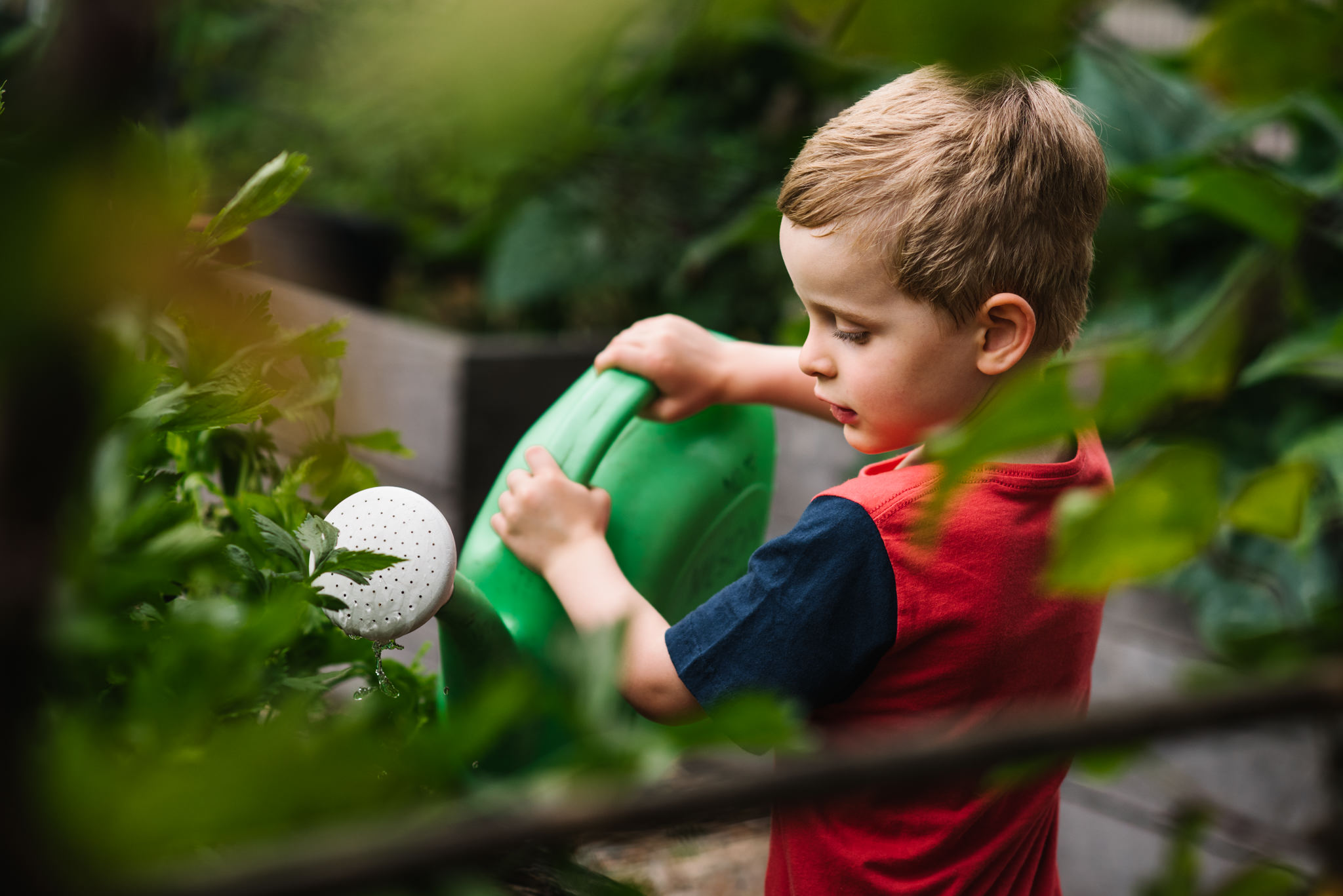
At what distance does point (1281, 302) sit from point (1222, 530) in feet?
4.29

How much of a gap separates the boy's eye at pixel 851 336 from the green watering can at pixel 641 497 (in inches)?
5.0

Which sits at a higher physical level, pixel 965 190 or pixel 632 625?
pixel 965 190

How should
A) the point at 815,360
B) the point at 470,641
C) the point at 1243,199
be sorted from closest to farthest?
1. the point at 470,641
2. the point at 815,360
3. the point at 1243,199

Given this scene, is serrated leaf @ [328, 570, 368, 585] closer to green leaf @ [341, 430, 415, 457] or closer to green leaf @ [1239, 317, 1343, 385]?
green leaf @ [341, 430, 415, 457]

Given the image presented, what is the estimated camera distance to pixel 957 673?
2.17ft

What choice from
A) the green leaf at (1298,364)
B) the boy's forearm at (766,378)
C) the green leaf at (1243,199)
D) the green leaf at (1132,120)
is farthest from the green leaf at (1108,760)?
the green leaf at (1132,120)

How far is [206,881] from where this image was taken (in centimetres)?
18

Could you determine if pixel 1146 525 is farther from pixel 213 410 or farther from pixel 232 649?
pixel 213 410

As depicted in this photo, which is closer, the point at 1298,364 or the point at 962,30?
the point at 962,30

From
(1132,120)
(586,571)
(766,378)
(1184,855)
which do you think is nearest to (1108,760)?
(1184,855)

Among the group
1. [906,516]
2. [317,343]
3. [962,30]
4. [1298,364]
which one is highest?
[962,30]

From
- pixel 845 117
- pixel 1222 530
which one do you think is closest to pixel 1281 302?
pixel 845 117

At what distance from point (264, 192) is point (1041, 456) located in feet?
1.66

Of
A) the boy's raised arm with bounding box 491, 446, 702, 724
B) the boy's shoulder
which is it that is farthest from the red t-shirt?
the boy's raised arm with bounding box 491, 446, 702, 724
